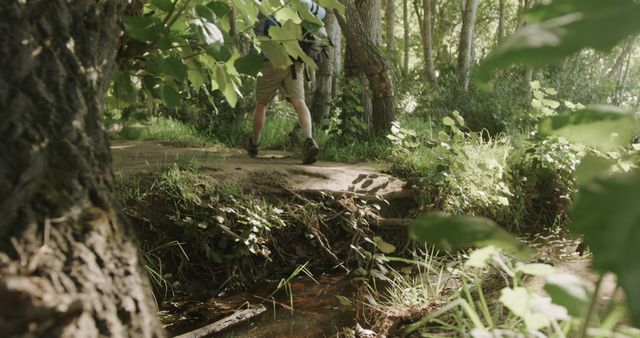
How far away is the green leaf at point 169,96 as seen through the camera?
1937 millimetres

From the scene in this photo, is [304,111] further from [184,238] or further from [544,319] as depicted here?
[544,319]

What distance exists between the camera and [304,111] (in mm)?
4863

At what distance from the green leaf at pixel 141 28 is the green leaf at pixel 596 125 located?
4.42 feet

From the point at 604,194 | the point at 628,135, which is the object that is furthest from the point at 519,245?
the point at 628,135

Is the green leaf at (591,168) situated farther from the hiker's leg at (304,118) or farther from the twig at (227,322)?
the hiker's leg at (304,118)

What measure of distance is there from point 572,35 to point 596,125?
314 mm

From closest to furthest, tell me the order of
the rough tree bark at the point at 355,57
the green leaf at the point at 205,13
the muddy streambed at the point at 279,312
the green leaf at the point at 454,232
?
the green leaf at the point at 454,232 → the green leaf at the point at 205,13 → the muddy streambed at the point at 279,312 → the rough tree bark at the point at 355,57

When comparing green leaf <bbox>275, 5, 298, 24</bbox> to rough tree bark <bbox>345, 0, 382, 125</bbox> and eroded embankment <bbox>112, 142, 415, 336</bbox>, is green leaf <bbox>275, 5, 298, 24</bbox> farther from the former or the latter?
rough tree bark <bbox>345, 0, 382, 125</bbox>

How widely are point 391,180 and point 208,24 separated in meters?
3.07

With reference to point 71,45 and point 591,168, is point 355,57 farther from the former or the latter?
point 591,168

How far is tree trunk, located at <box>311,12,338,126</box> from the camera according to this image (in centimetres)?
689

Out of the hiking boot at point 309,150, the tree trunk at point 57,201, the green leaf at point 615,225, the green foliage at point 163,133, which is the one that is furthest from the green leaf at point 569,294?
the green foliage at point 163,133

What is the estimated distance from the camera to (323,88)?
278 inches

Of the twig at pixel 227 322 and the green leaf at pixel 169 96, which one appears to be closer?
the green leaf at pixel 169 96
